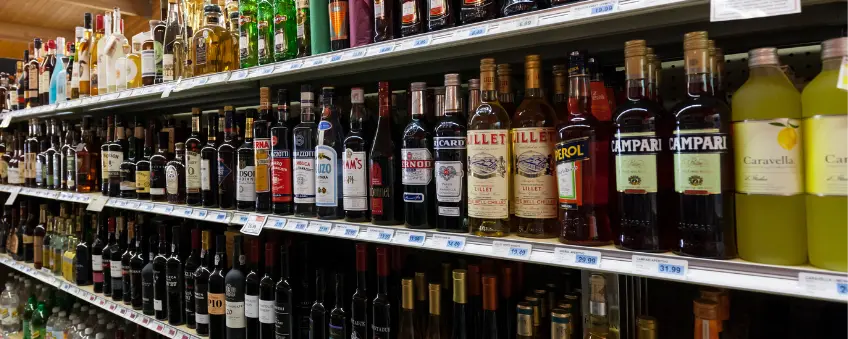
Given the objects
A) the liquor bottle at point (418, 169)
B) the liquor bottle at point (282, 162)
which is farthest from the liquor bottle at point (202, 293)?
the liquor bottle at point (418, 169)

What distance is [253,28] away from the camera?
1.72 metres

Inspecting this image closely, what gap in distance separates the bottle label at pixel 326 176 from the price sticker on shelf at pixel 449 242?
402 millimetres

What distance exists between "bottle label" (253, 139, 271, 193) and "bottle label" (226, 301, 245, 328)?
1.38 ft

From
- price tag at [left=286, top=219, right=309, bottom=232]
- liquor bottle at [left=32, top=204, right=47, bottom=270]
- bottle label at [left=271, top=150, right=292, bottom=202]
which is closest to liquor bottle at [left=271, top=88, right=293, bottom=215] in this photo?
bottle label at [left=271, top=150, right=292, bottom=202]

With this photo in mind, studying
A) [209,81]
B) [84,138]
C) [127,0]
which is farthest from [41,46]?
[209,81]

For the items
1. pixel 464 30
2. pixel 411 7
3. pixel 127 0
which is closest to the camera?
pixel 464 30

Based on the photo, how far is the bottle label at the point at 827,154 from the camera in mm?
739

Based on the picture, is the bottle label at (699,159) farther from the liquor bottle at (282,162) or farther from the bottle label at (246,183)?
the bottle label at (246,183)

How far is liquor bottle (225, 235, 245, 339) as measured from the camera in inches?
67.7

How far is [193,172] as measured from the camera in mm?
1891

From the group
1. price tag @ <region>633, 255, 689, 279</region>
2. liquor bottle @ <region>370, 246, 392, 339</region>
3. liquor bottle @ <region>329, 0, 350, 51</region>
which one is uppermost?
liquor bottle @ <region>329, 0, 350, 51</region>

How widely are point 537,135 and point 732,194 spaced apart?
0.38 meters

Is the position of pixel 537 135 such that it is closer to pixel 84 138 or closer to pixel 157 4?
pixel 84 138

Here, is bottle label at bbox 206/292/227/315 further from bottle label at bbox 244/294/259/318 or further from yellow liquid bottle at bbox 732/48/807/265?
yellow liquid bottle at bbox 732/48/807/265
